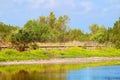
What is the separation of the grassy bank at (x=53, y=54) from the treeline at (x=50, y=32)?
8352 millimetres

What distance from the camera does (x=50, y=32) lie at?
110250mm

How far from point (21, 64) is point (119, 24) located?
44543 millimetres

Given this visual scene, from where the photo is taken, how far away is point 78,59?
235 feet

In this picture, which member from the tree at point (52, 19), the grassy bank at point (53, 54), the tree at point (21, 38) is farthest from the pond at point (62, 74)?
the tree at point (52, 19)

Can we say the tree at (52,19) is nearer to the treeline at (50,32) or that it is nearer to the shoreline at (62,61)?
the treeline at (50,32)

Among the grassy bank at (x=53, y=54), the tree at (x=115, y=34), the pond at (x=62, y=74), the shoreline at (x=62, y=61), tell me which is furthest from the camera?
the tree at (x=115, y=34)

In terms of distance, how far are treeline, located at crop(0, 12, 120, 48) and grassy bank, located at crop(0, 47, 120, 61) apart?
8352 mm

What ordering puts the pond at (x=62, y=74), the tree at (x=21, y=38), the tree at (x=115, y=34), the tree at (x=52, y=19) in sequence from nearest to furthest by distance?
the pond at (x=62, y=74) < the tree at (x=21, y=38) < the tree at (x=115, y=34) < the tree at (x=52, y=19)

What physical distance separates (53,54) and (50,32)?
40.2 metres

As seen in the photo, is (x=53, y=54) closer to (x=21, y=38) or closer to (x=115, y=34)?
(x=21, y=38)

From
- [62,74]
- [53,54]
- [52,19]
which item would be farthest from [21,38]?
[52,19]

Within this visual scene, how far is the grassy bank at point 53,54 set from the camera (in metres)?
65.9

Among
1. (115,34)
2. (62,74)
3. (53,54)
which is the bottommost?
(62,74)

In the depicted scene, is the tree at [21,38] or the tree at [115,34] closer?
the tree at [21,38]
